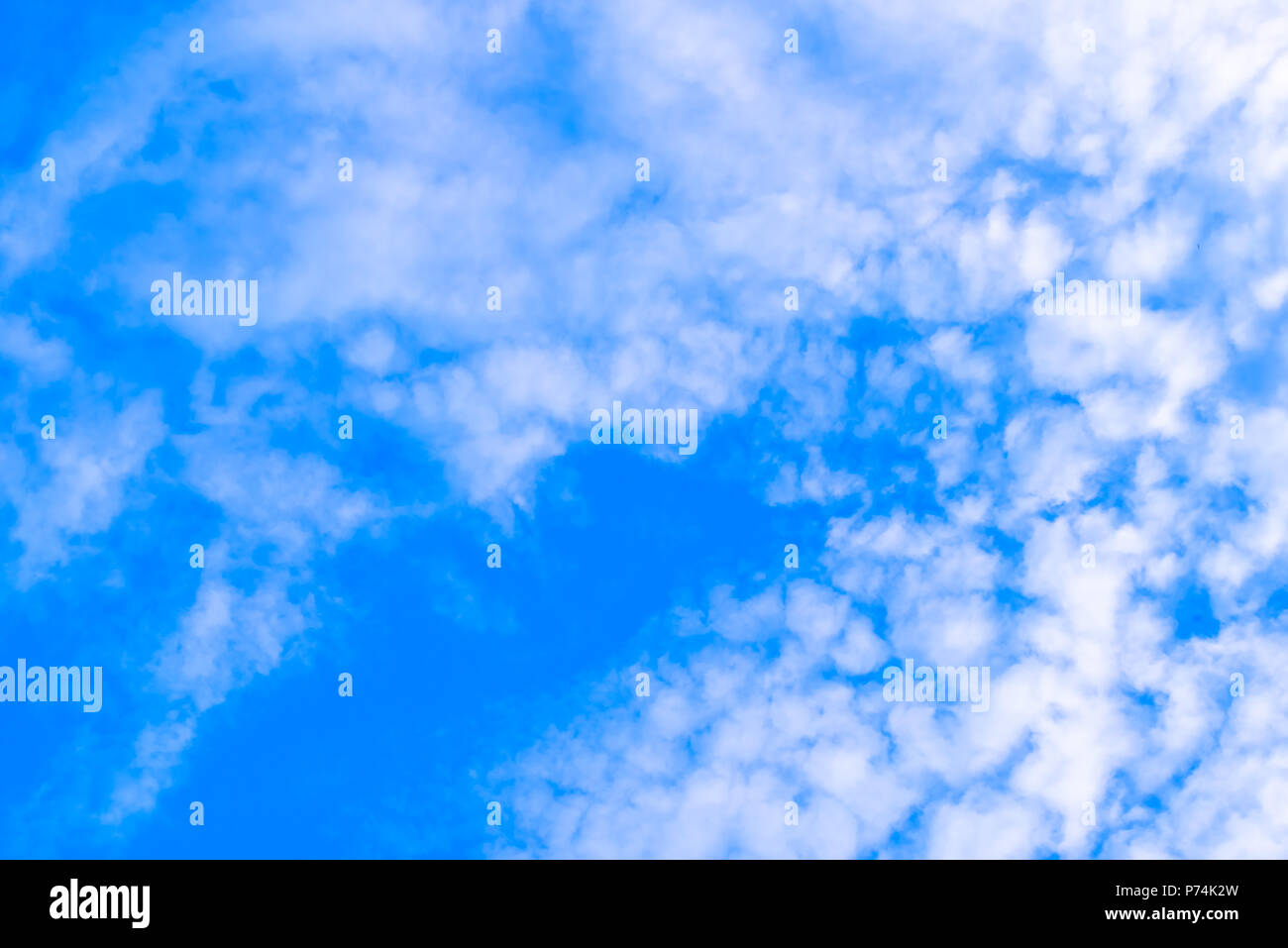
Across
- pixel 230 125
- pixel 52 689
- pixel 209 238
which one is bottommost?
pixel 52 689

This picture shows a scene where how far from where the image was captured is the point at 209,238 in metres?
15.6

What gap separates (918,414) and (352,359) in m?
10.1

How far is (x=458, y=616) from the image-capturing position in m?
16.0

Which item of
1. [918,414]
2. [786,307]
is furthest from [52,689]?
[918,414]

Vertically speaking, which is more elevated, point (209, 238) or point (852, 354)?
point (209, 238)

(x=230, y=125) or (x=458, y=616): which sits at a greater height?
(x=230, y=125)
